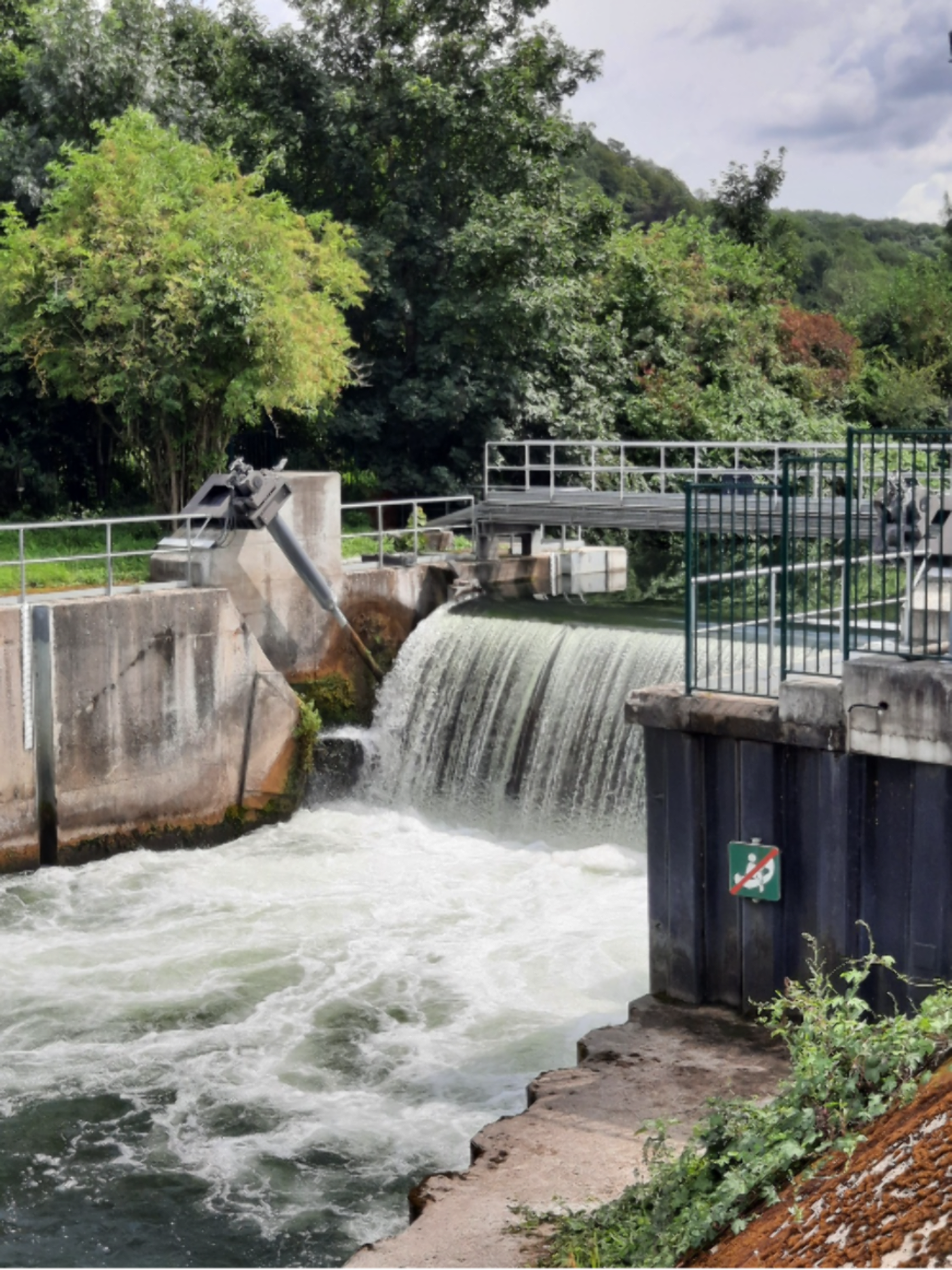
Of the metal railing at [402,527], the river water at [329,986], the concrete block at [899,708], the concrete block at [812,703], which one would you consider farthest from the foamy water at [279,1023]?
the metal railing at [402,527]

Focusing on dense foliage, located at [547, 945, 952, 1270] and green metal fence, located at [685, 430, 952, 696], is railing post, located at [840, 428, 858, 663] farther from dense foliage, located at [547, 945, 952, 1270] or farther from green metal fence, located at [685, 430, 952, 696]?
dense foliage, located at [547, 945, 952, 1270]

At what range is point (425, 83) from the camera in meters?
28.6

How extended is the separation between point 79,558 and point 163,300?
6.18 metres

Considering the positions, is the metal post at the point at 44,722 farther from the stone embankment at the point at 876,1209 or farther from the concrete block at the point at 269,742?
the stone embankment at the point at 876,1209

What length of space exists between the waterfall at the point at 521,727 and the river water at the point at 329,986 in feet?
0.12

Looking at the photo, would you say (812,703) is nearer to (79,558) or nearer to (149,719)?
(149,719)

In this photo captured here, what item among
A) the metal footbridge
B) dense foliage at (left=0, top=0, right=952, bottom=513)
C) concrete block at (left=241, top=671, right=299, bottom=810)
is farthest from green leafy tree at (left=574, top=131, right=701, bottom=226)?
concrete block at (left=241, top=671, right=299, bottom=810)

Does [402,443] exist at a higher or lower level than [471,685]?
higher

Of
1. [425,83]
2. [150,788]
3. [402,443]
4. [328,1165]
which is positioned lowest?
[328,1165]

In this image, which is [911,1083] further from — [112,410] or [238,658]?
[112,410]

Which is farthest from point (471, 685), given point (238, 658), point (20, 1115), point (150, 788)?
point (20, 1115)

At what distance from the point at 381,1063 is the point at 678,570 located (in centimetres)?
1738

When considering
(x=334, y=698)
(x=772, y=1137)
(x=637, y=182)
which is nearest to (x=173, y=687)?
(x=334, y=698)

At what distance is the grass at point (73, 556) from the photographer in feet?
63.6
